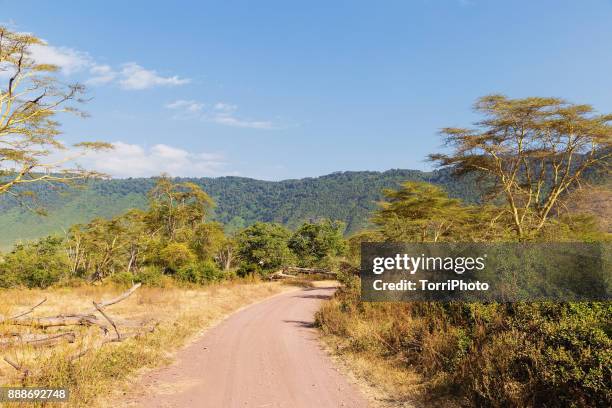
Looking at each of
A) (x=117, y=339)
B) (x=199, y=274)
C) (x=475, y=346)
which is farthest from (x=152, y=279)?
(x=475, y=346)

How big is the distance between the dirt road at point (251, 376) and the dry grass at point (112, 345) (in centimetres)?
Result: 65

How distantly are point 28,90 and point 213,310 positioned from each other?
1468 cm

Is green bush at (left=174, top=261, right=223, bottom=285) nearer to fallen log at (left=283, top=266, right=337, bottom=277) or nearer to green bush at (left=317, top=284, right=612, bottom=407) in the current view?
fallen log at (left=283, top=266, right=337, bottom=277)

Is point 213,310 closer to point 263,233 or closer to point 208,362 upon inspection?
point 208,362

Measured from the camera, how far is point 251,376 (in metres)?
8.84

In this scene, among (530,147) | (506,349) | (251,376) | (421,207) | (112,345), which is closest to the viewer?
(506,349)

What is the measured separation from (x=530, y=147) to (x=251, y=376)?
2519cm

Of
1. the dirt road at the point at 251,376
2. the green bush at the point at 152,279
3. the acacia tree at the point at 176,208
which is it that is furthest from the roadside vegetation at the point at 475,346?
the acacia tree at the point at 176,208

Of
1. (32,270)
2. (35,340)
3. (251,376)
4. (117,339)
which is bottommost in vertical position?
(32,270)

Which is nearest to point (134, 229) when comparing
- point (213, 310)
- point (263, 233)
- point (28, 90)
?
point (263, 233)

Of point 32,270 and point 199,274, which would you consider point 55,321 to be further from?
point 32,270

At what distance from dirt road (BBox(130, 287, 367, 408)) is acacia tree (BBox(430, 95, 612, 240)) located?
15.9 meters

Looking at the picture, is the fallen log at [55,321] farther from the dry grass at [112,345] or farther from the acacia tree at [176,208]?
the acacia tree at [176,208]

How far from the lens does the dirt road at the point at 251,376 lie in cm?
743
